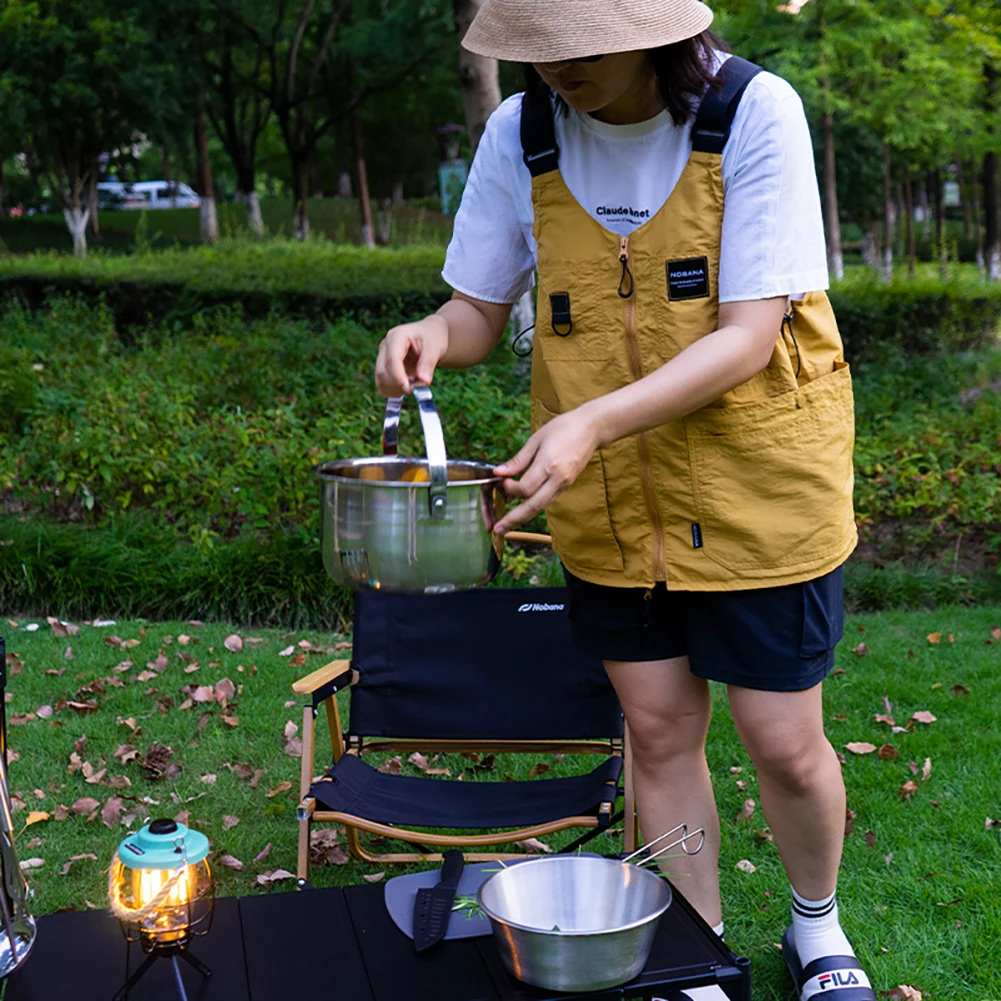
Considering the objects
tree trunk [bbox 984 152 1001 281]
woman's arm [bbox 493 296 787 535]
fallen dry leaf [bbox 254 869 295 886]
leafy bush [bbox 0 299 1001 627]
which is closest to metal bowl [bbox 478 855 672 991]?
woman's arm [bbox 493 296 787 535]

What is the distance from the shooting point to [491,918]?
204 centimetres

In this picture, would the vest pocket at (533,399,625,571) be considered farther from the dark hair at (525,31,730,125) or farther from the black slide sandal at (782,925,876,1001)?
the black slide sandal at (782,925,876,1001)

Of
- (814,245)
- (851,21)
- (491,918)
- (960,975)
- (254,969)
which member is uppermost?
(851,21)

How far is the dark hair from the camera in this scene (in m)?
2.10

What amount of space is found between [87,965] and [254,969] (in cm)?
30

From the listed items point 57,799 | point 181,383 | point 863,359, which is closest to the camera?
point 57,799

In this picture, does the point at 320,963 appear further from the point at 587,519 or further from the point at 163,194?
the point at 163,194

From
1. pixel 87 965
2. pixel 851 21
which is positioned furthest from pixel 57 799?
pixel 851 21

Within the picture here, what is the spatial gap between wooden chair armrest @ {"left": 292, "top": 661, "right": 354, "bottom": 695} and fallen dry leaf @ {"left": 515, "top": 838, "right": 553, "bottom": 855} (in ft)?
2.42

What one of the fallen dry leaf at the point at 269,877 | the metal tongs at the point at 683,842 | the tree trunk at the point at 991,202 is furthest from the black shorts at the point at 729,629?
the tree trunk at the point at 991,202

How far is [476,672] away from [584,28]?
2.26 meters

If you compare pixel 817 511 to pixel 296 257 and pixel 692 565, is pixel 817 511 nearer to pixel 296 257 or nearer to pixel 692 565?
pixel 692 565

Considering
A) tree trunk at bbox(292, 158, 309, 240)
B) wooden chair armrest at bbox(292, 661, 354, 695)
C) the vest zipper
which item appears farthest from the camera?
tree trunk at bbox(292, 158, 309, 240)

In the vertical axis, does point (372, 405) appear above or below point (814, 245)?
below
